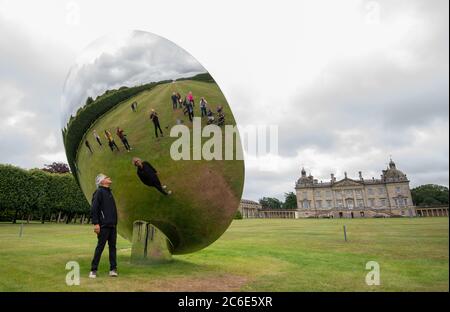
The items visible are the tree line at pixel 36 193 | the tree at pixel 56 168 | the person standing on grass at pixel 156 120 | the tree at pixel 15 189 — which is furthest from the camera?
the tree at pixel 56 168

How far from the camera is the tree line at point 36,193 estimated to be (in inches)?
1649

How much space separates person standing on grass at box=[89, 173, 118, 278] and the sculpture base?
67 centimetres

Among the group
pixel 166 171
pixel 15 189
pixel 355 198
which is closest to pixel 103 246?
pixel 166 171

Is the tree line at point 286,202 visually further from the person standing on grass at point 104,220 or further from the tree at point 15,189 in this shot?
the person standing on grass at point 104,220

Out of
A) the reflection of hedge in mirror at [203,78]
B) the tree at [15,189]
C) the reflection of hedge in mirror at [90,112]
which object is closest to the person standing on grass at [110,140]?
the reflection of hedge in mirror at [90,112]

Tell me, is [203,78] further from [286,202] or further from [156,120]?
[286,202]

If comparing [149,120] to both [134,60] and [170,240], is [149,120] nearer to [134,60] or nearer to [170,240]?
[134,60]

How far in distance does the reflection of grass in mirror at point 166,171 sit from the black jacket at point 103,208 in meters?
0.42

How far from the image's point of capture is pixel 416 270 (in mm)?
7547

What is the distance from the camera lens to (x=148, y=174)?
273 inches

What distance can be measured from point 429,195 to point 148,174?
16283cm
